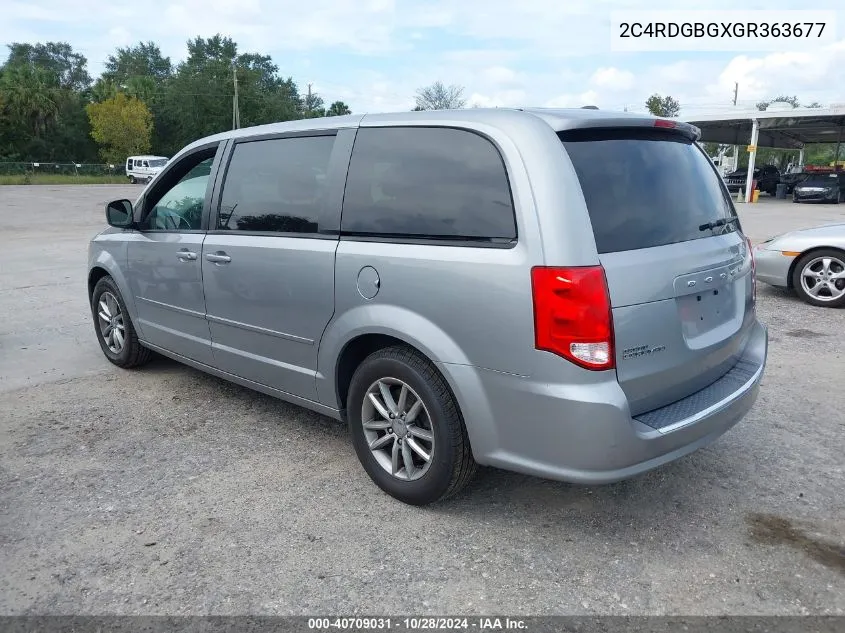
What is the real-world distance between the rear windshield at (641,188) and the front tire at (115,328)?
3.73 metres

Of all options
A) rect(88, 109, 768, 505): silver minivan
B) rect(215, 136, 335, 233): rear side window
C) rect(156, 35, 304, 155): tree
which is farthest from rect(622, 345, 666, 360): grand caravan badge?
rect(156, 35, 304, 155): tree

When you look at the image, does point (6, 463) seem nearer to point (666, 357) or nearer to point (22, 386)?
point (22, 386)

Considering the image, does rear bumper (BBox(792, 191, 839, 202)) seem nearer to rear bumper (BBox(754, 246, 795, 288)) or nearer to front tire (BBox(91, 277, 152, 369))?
rear bumper (BBox(754, 246, 795, 288))

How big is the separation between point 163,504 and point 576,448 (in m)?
2.00

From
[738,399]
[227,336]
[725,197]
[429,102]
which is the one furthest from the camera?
[429,102]

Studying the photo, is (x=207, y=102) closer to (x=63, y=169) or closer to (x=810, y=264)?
(x=63, y=169)

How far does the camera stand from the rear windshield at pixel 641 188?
2.76m

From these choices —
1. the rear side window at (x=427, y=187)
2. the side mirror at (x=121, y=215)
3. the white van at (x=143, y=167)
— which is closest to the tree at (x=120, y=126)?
the white van at (x=143, y=167)

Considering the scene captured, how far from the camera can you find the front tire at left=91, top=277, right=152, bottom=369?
5.18 m

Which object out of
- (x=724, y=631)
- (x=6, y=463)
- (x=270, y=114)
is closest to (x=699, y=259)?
(x=724, y=631)

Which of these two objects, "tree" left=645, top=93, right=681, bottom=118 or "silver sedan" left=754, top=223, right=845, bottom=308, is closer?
"silver sedan" left=754, top=223, right=845, bottom=308

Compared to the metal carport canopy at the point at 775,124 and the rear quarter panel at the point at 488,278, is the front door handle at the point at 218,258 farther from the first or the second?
the metal carport canopy at the point at 775,124

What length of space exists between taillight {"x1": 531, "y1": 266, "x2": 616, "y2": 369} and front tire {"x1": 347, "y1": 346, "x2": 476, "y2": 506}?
60cm

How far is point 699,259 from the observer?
2.97 meters
